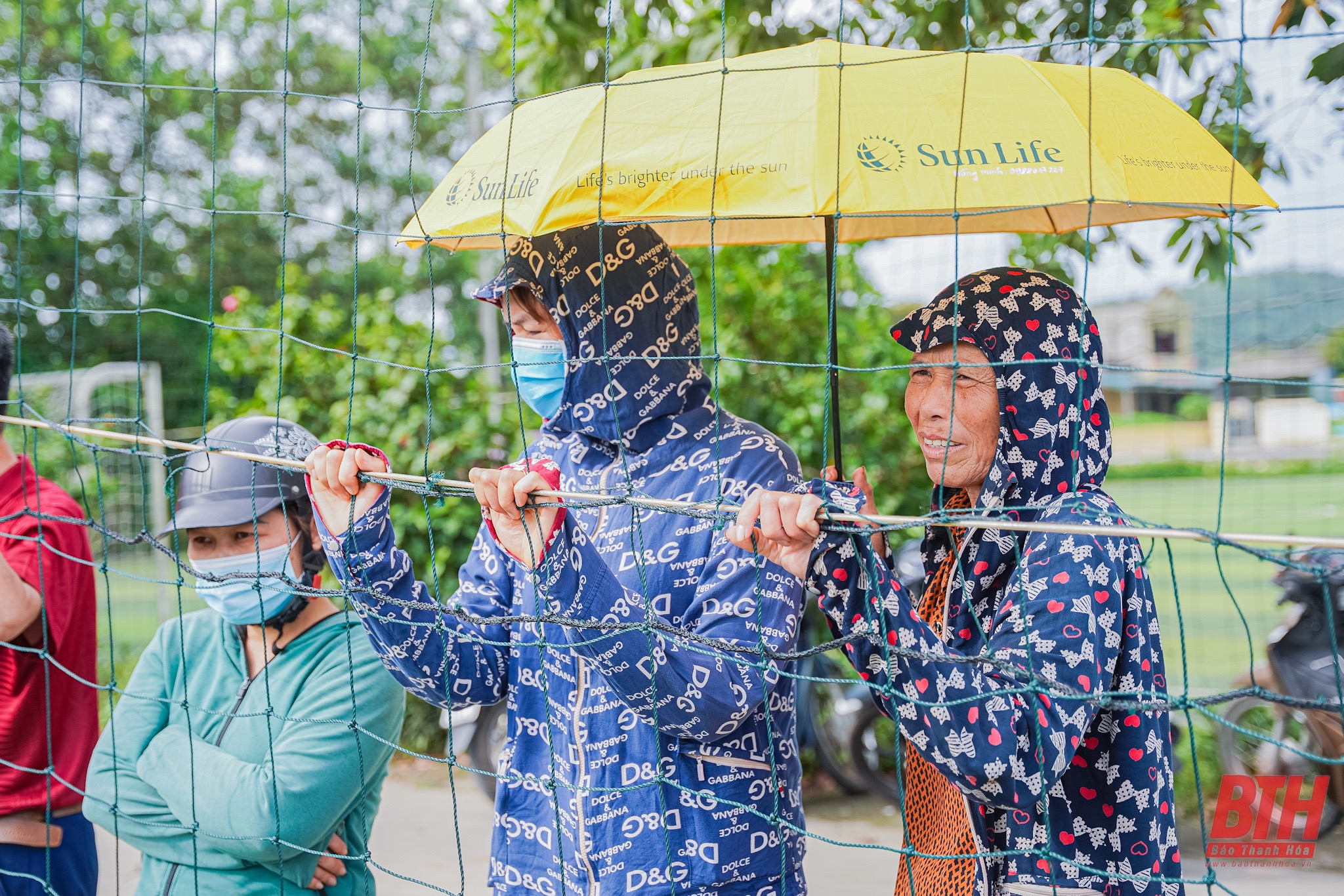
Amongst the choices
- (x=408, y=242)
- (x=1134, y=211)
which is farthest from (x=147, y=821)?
(x=1134, y=211)

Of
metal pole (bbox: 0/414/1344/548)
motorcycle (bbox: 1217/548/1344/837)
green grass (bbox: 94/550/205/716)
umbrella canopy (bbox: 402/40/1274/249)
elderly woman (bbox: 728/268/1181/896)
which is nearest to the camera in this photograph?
metal pole (bbox: 0/414/1344/548)

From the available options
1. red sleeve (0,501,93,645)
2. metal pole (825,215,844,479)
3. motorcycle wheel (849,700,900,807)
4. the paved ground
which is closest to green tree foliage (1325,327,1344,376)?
the paved ground

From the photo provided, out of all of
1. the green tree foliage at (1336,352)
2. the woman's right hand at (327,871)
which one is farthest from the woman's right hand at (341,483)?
the green tree foliage at (1336,352)

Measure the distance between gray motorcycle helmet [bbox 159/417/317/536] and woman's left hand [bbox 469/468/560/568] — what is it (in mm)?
638

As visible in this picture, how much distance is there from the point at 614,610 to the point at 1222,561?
6907mm

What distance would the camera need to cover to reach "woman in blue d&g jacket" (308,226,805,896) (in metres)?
1.66

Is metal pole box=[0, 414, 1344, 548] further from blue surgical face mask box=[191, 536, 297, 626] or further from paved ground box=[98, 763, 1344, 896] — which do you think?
paved ground box=[98, 763, 1344, 896]

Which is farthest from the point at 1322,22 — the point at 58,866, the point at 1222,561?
the point at 1222,561

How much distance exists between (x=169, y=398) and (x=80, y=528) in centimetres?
1250

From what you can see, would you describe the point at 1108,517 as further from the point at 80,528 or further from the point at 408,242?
the point at 80,528

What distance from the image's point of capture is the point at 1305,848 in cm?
398

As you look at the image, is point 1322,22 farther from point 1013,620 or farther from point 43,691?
point 43,691

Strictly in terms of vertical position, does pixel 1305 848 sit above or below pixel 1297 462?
below

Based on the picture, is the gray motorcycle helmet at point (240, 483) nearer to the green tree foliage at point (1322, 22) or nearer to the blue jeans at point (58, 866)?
the blue jeans at point (58, 866)
